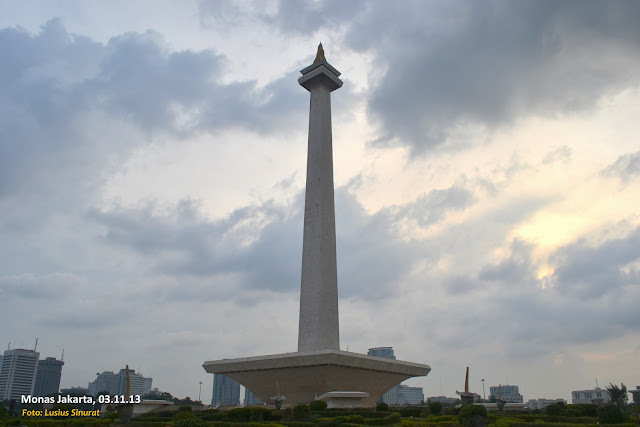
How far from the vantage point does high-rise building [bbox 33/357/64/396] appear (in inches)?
4035

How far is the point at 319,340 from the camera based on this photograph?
1179 inches

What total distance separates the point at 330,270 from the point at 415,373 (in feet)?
27.1

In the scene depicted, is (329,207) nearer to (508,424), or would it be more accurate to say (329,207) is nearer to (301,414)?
(301,414)

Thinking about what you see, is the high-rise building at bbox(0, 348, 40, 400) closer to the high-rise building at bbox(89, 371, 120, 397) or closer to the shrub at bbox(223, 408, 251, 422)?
the high-rise building at bbox(89, 371, 120, 397)

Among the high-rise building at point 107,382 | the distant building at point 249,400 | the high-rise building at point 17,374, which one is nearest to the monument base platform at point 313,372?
the distant building at point 249,400

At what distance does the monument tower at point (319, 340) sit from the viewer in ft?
90.5

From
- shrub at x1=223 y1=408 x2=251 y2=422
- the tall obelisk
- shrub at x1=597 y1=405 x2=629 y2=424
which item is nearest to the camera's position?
shrub at x1=597 y1=405 x2=629 y2=424

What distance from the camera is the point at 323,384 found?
27.8 m

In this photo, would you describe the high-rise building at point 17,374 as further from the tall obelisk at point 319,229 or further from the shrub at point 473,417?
the shrub at point 473,417

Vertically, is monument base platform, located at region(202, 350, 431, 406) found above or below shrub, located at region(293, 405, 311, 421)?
above

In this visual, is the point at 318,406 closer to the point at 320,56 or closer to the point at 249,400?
the point at 320,56

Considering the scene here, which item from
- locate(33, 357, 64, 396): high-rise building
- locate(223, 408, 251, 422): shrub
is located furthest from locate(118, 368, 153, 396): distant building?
locate(223, 408, 251, 422): shrub

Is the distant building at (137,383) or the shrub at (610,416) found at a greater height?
the distant building at (137,383)

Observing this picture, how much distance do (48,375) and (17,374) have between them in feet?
49.9
